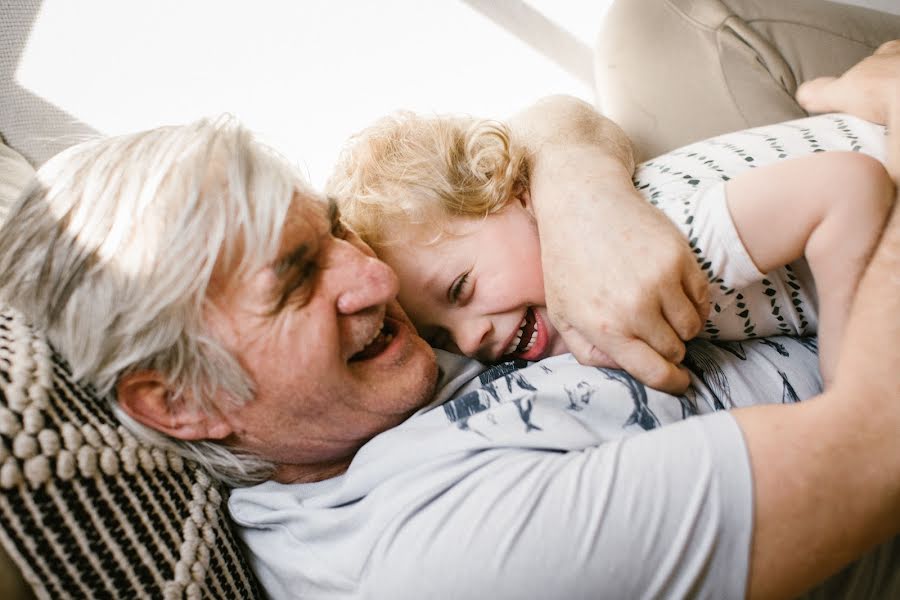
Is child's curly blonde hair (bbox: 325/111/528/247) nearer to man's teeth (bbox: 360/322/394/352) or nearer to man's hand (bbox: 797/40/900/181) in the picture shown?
man's teeth (bbox: 360/322/394/352)

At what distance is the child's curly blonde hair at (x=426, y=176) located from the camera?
106cm

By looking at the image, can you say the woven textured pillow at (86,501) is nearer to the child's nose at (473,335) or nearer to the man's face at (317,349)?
the man's face at (317,349)

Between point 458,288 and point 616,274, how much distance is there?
319 millimetres

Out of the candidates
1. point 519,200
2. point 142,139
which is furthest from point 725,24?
point 142,139

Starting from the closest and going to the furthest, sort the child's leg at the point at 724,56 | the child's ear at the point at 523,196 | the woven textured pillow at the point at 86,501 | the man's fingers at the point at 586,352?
the woven textured pillow at the point at 86,501
the man's fingers at the point at 586,352
the child's ear at the point at 523,196
the child's leg at the point at 724,56

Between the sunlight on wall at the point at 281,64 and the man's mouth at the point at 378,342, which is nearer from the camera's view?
the man's mouth at the point at 378,342

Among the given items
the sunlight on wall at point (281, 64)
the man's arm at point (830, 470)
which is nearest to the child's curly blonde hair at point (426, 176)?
the sunlight on wall at point (281, 64)

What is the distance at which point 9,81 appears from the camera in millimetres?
1411

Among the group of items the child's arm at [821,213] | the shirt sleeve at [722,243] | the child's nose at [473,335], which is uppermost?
the child's arm at [821,213]

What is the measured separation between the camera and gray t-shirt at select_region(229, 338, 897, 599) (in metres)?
0.63

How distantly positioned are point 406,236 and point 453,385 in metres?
0.28

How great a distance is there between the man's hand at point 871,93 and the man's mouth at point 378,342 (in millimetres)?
798

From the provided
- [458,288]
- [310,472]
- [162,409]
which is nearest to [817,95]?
[458,288]

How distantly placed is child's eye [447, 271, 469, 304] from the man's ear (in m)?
0.43
